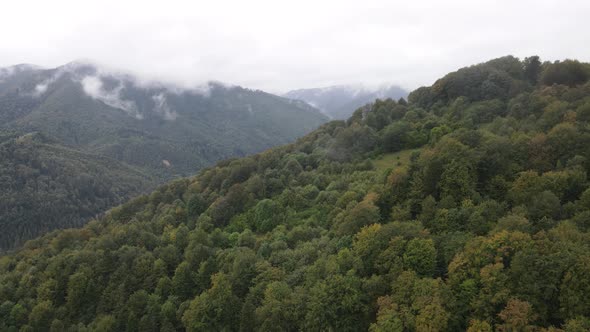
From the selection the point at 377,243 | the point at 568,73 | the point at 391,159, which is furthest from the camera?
the point at 391,159

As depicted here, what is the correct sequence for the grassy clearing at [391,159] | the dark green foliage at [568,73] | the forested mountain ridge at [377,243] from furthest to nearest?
1. the grassy clearing at [391,159]
2. the dark green foliage at [568,73]
3. the forested mountain ridge at [377,243]

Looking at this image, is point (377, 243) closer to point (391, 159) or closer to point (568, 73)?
point (391, 159)

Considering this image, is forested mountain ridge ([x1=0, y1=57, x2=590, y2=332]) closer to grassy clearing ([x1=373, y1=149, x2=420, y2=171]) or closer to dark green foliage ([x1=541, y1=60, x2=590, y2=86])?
dark green foliage ([x1=541, y1=60, x2=590, y2=86])

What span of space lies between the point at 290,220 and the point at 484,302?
1153 inches

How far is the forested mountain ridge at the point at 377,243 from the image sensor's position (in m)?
24.3

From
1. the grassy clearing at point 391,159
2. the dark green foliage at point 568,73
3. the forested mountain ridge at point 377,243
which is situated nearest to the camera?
the forested mountain ridge at point 377,243

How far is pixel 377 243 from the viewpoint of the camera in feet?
103

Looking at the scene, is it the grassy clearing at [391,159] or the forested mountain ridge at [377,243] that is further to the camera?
the grassy clearing at [391,159]

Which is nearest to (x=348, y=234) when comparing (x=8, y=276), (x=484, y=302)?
(x=484, y=302)

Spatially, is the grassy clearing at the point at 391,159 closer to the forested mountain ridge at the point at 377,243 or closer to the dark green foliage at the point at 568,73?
the forested mountain ridge at the point at 377,243

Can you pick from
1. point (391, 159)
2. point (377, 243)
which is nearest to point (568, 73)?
point (391, 159)

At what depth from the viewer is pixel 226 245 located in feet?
161

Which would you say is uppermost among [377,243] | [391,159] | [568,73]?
[568,73]

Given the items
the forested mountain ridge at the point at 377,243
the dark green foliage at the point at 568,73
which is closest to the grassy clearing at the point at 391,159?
the forested mountain ridge at the point at 377,243
